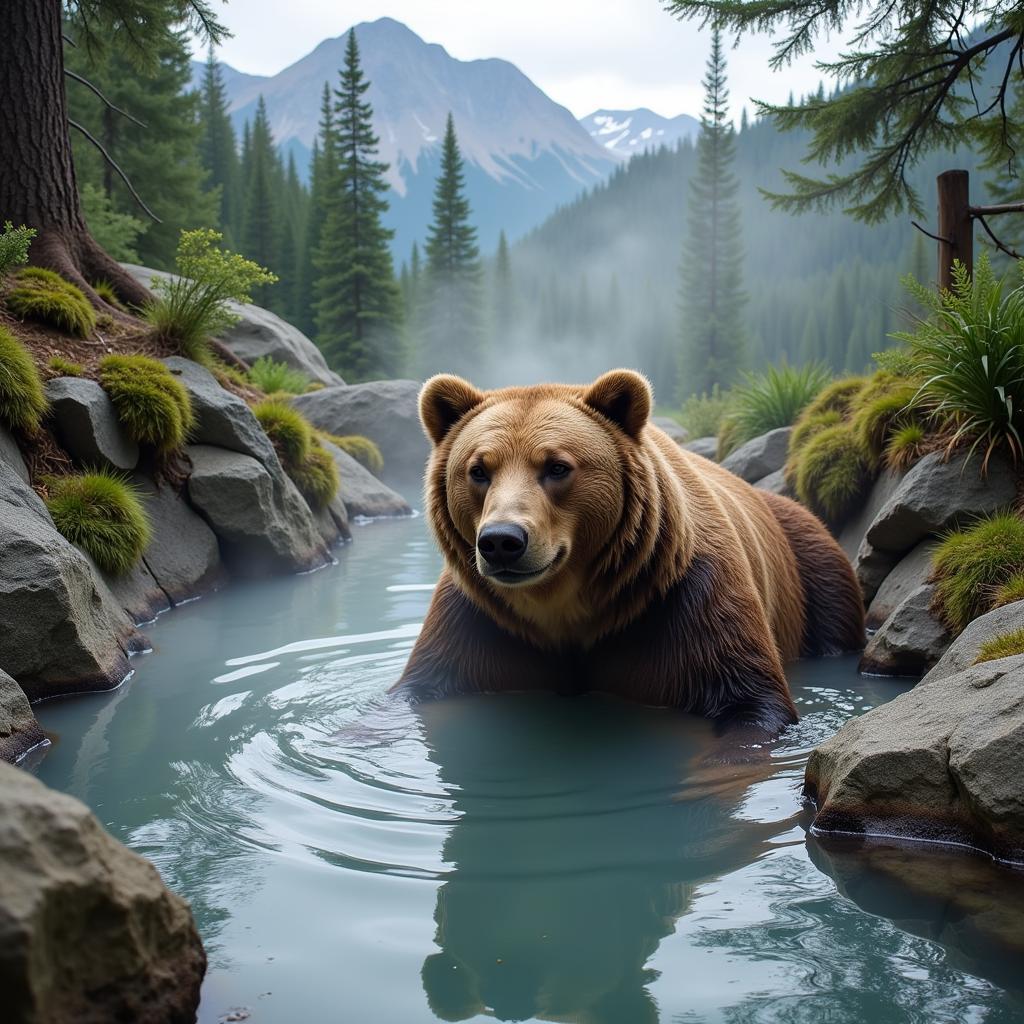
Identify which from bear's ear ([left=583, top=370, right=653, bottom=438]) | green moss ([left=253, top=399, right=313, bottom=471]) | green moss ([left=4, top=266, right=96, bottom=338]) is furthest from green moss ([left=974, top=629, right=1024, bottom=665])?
green moss ([left=253, top=399, right=313, bottom=471])

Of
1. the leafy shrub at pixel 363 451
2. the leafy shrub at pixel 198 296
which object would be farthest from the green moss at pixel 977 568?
the leafy shrub at pixel 363 451

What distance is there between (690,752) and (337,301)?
3145cm

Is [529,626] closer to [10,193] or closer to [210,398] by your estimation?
[210,398]

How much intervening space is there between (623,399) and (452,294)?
39127 millimetres

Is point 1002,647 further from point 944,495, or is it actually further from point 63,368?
point 63,368

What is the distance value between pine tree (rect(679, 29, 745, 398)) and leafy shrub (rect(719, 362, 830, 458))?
34321 millimetres

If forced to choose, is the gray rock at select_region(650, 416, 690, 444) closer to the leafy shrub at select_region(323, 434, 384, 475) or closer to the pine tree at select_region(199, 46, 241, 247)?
the leafy shrub at select_region(323, 434, 384, 475)

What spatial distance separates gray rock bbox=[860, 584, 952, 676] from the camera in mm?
5211

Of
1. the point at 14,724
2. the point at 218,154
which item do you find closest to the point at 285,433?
the point at 14,724

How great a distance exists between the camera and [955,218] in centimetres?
776

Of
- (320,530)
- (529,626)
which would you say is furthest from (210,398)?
(529,626)

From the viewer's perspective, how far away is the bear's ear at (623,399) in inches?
169

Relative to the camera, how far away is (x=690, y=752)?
4016mm

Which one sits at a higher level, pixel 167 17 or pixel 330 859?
pixel 167 17
